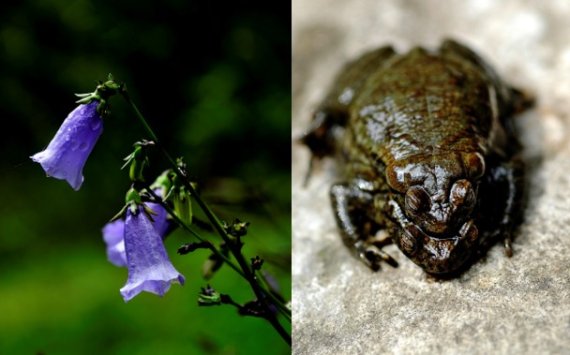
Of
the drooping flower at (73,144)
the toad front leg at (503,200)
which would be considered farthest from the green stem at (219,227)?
the toad front leg at (503,200)

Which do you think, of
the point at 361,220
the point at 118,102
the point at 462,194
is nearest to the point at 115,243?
the point at 361,220

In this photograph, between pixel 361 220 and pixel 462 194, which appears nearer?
pixel 462 194

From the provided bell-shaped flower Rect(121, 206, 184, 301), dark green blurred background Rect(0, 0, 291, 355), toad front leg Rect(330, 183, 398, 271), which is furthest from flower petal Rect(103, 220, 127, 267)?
dark green blurred background Rect(0, 0, 291, 355)

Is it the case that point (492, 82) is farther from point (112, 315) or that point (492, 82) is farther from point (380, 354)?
point (112, 315)

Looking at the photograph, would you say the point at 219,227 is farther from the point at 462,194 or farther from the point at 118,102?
the point at 118,102

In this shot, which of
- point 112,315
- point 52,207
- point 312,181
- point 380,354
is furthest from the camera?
point 52,207

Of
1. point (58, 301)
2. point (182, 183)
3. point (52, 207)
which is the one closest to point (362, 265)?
point (182, 183)

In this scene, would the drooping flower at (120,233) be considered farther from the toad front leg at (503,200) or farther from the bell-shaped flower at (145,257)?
the toad front leg at (503,200)
